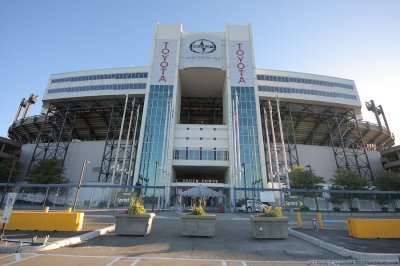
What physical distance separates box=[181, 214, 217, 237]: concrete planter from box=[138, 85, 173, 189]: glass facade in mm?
33381

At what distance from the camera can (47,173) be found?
46188mm

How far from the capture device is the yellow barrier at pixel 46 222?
10.7m

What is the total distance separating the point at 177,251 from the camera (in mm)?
7691

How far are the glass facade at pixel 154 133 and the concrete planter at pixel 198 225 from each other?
110ft

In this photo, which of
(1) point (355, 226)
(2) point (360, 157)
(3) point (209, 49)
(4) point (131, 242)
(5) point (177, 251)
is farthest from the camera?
(2) point (360, 157)

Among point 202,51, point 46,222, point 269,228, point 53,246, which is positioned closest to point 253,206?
point 269,228

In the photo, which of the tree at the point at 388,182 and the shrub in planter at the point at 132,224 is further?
the tree at the point at 388,182

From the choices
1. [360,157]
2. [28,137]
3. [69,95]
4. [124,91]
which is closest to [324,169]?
[360,157]

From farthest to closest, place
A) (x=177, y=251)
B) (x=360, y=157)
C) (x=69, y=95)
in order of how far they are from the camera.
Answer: (x=360, y=157), (x=69, y=95), (x=177, y=251)

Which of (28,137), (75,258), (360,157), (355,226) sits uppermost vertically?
(28,137)

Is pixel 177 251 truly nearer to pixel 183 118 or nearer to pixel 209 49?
pixel 209 49

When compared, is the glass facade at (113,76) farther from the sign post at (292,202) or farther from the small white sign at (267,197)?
the sign post at (292,202)

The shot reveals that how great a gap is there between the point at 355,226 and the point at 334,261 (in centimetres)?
527

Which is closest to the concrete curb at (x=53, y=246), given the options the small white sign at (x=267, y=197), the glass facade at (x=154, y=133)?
the small white sign at (x=267, y=197)
